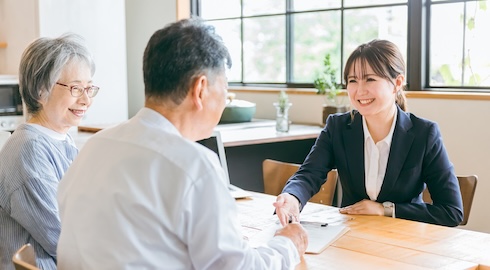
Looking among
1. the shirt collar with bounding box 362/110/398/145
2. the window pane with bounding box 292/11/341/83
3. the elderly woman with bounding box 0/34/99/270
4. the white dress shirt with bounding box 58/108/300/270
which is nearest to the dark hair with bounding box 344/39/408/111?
the shirt collar with bounding box 362/110/398/145

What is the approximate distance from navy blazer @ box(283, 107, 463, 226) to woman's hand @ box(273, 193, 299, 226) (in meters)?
0.07

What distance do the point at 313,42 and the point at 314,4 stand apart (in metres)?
0.28

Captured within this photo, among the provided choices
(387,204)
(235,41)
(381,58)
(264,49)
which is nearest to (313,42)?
(264,49)

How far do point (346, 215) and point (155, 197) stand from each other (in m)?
1.17

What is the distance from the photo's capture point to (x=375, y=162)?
251cm

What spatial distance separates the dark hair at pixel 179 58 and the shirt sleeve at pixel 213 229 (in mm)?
212

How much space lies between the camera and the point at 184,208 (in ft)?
4.09

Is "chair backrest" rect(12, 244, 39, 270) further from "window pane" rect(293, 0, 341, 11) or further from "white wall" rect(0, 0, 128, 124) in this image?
"window pane" rect(293, 0, 341, 11)

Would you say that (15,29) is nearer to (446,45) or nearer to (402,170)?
(446,45)

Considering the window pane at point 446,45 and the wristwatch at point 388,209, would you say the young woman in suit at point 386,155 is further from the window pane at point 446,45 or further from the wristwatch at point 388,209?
the window pane at point 446,45

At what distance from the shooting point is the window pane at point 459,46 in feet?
13.0

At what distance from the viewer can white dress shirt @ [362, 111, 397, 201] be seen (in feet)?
8.17

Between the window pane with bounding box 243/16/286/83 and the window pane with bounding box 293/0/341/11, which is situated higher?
the window pane with bounding box 293/0/341/11

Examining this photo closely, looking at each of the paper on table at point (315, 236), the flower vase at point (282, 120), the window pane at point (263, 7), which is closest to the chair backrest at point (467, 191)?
the paper on table at point (315, 236)
